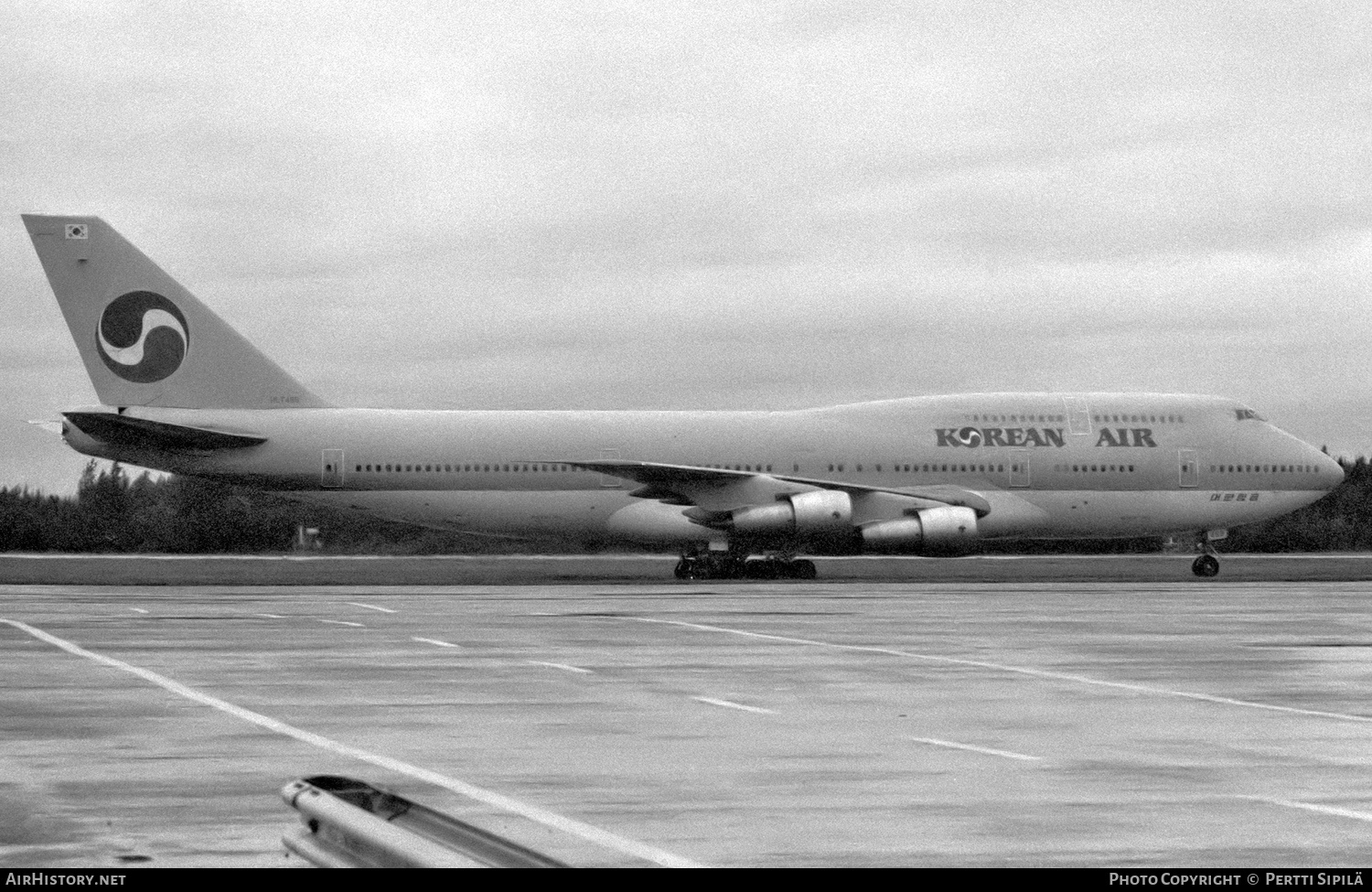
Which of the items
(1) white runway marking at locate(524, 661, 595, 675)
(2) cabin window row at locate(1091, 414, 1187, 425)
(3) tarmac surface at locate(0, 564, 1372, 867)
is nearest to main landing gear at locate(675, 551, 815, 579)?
(2) cabin window row at locate(1091, 414, 1187, 425)

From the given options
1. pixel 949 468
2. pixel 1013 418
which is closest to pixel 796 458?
pixel 949 468

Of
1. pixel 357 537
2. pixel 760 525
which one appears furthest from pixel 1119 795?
pixel 357 537

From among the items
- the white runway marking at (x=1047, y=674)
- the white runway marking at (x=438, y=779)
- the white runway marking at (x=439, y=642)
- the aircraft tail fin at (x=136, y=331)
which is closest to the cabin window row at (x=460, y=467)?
the aircraft tail fin at (x=136, y=331)

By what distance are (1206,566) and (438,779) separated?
3566cm

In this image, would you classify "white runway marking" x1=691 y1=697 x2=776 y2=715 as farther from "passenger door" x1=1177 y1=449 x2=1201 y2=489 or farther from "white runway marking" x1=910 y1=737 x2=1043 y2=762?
"passenger door" x1=1177 y1=449 x2=1201 y2=489

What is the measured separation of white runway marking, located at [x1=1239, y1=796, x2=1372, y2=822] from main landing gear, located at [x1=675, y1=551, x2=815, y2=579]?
32528 millimetres

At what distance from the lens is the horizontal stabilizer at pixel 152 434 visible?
40.3m

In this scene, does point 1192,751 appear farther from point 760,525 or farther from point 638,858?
point 760,525

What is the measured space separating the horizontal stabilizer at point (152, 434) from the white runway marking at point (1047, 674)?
1953 centimetres

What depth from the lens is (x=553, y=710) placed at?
14086 mm

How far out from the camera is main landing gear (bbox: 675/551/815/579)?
4247 centimetres

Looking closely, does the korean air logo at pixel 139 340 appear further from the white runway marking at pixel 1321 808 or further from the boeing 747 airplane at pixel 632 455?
the white runway marking at pixel 1321 808

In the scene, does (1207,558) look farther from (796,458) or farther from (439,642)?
(439,642)
